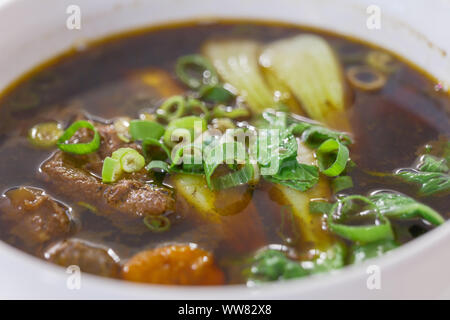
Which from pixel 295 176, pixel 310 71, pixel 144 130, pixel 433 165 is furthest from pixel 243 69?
pixel 433 165

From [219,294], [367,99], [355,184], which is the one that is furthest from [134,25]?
[219,294]

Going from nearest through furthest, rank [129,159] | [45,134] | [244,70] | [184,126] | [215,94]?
[129,159]
[184,126]
[45,134]
[215,94]
[244,70]

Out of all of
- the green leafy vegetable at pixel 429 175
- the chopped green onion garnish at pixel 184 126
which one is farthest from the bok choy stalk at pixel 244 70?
the green leafy vegetable at pixel 429 175

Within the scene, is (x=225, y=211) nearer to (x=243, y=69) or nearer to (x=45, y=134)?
(x=45, y=134)

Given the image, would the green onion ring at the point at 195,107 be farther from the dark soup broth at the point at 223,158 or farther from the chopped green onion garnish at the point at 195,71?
the chopped green onion garnish at the point at 195,71

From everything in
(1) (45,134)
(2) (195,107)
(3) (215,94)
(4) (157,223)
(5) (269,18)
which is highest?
(5) (269,18)

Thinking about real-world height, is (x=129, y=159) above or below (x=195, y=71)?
below
